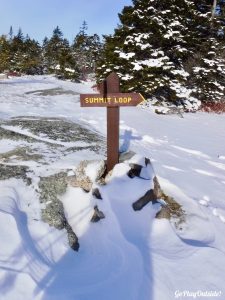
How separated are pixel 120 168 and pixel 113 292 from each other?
222 centimetres

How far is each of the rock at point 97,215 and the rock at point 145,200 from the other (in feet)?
1.73

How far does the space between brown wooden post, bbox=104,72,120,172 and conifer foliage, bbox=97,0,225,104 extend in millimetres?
9970

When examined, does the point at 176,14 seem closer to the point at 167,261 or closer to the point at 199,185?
the point at 199,185

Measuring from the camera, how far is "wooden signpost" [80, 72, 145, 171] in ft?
17.6

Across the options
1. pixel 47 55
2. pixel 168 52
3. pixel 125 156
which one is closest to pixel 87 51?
pixel 47 55

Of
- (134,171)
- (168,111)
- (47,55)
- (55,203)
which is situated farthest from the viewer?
(47,55)

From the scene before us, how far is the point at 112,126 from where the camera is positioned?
219 inches

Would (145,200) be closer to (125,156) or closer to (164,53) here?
(125,156)

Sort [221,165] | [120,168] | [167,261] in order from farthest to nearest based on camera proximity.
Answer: [221,165], [120,168], [167,261]

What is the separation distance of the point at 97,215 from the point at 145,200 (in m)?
0.84

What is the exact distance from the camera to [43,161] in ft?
18.1

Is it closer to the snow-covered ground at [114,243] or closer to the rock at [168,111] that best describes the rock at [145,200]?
the snow-covered ground at [114,243]

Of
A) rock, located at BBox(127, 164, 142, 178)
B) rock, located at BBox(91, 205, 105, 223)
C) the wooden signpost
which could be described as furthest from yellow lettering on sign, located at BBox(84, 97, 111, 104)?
rock, located at BBox(91, 205, 105, 223)

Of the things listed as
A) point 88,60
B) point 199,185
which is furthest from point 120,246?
point 88,60
